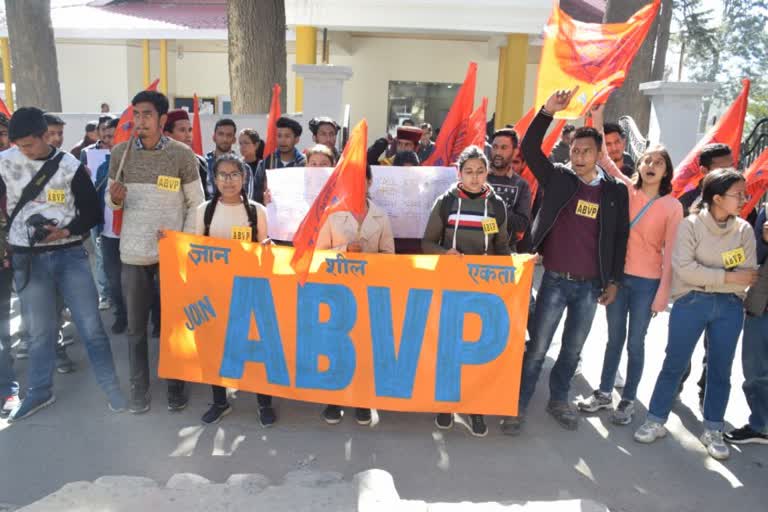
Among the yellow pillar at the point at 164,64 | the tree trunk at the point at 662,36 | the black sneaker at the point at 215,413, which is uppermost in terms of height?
the tree trunk at the point at 662,36

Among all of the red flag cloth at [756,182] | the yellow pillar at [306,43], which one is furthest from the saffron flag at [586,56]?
the yellow pillar at [306,43]

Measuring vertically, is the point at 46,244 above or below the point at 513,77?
below

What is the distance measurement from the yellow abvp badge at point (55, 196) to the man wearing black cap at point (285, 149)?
203cm

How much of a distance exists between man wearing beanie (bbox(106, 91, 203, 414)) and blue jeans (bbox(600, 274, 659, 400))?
2.95m

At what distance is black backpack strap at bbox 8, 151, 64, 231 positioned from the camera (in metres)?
4.00

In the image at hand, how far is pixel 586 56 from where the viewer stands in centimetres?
407

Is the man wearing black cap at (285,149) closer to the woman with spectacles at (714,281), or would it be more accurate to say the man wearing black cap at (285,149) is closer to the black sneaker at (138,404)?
the black sneaker at (138,404)

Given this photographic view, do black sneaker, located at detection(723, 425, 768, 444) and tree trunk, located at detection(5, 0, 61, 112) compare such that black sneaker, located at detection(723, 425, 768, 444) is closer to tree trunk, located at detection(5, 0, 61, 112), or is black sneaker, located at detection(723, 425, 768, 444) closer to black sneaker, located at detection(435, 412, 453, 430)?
black sneaker, located at detection(435, 412, 453, 430)

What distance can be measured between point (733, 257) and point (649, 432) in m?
1.25

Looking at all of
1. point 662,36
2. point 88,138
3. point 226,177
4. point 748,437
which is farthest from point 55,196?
point 662,36

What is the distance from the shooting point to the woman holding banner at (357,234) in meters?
4.16

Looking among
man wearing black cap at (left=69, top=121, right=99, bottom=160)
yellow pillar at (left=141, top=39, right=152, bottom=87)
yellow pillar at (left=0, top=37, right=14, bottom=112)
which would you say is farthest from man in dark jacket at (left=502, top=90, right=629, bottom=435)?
yellow pillar at (left=0, top=37, right=14, bottom=112)

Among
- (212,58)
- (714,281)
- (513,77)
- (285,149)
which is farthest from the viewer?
(212,58)

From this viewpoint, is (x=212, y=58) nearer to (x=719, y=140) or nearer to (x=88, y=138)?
(x=88, y=138)
